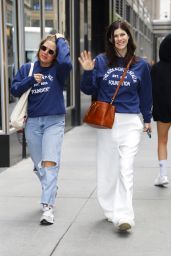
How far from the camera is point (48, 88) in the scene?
4969mm

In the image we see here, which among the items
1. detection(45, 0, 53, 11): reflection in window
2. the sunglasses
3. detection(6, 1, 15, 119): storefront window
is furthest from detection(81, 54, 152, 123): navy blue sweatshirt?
detection(45, 0, 53, 11): reflection in window

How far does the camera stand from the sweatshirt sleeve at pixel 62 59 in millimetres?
4871

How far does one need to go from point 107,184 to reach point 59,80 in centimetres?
109

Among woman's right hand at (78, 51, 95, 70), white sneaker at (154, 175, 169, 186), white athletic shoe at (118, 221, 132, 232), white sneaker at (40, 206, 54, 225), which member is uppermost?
woman's right hand at (78, 51, 95, 70)

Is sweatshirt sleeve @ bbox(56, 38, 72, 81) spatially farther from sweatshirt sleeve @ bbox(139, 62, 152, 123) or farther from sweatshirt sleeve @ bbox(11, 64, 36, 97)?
sweatshirt sleeve @ bbox(139, 62, 152, 123)

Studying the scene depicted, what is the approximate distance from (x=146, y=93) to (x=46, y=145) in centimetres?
105

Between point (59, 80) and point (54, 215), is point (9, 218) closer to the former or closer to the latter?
point (54, 215)

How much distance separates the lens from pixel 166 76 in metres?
6.25

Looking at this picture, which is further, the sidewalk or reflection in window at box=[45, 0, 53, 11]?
reflection in window at box=[45, 0, 53, 11]

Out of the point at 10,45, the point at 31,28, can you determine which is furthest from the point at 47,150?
the point at 31,28

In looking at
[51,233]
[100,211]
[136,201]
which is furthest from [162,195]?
[51,233]

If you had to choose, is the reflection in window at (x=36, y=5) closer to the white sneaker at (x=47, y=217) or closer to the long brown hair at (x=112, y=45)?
the long brown hair at (x=112, y=45)

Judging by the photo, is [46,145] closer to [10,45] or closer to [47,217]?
[47,217]

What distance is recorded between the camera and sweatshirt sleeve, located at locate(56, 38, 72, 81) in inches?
192
